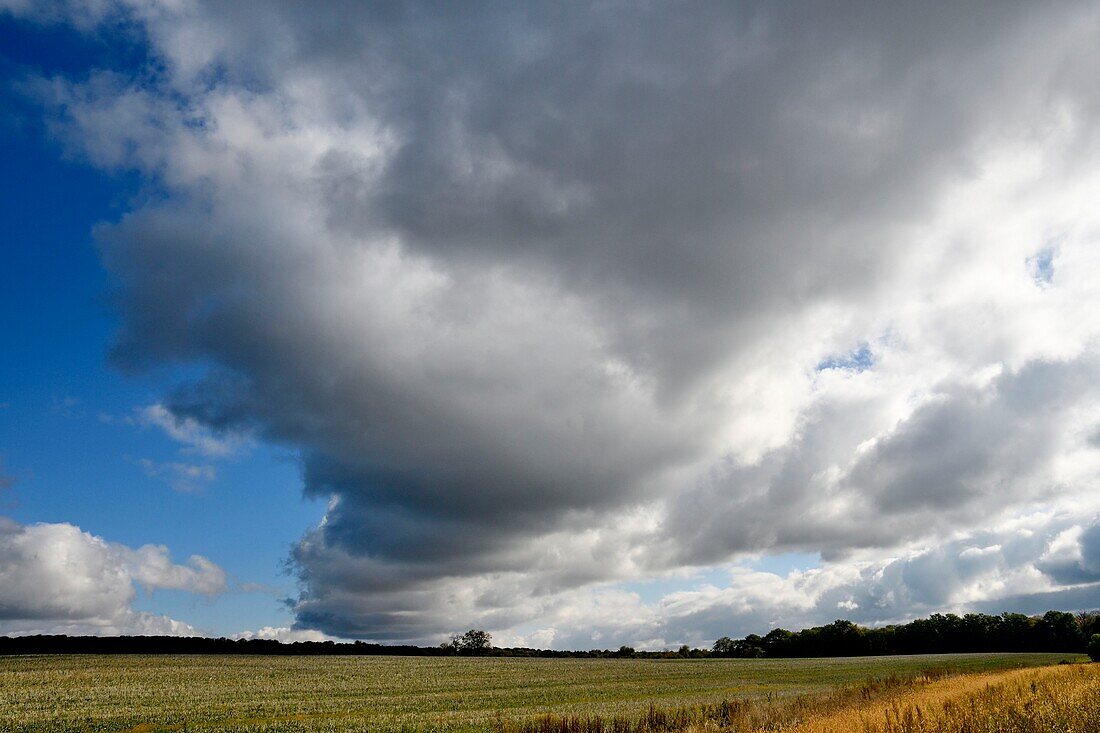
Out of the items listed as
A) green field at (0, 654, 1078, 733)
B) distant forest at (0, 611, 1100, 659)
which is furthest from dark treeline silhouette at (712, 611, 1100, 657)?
green field at (0, 654, 1078, 733)

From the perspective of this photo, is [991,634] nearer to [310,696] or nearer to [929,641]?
[929,641]

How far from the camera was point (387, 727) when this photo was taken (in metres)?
34.7

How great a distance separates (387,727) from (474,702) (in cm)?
1731

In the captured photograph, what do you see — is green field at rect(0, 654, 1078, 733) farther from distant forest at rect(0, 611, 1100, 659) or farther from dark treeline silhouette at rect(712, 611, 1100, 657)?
dark treeline silhouette at rect(712, 611, 1100, 657)

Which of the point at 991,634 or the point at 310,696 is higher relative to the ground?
the point at 310,696

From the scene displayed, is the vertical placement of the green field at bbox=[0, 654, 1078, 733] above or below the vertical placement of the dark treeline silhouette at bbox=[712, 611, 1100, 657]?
above

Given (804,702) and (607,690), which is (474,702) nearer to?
(607,690)

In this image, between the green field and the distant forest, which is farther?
the distant forest

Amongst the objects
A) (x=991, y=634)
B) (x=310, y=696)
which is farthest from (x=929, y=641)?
(x=310, y=696)

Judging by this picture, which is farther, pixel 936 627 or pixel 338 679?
pixel 936 627

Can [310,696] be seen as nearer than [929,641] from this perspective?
Yes

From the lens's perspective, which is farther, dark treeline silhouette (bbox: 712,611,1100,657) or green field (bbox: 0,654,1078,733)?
dark treeline silhouette (bbox: 712,611,1100,657)

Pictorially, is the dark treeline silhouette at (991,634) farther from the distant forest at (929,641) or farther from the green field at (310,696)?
the green field at (310,696)

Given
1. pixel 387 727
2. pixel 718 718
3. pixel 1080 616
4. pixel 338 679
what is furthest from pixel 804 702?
pixel 1080 616
